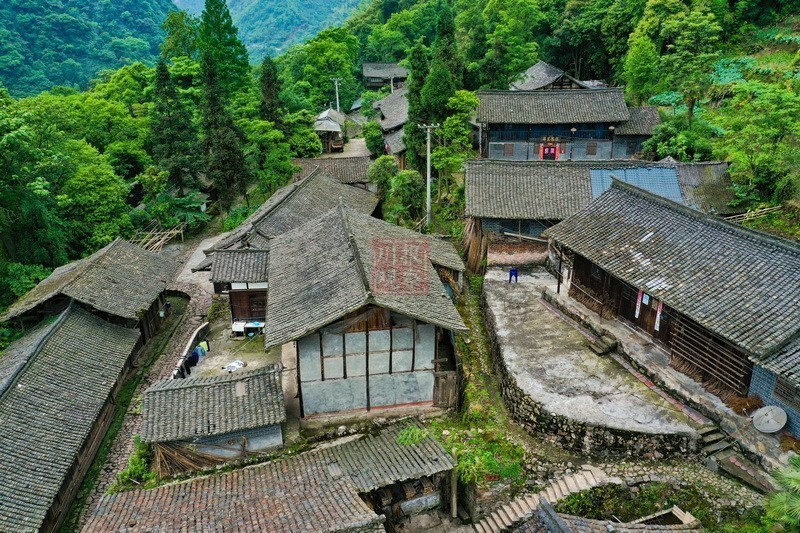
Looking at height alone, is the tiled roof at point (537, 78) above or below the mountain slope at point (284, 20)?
below

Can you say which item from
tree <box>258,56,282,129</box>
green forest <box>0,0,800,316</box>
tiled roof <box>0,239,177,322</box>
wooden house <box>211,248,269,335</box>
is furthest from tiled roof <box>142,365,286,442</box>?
tree <box>258,56,282,129</box>

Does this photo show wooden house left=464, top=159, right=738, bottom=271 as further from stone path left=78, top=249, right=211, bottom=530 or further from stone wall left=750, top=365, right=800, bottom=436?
stone path left=78, top=249, right=211, bottom=530

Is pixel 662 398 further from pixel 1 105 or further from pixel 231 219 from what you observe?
pixel 1 105

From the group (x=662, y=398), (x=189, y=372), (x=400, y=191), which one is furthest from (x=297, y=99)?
(x=662, y=398)

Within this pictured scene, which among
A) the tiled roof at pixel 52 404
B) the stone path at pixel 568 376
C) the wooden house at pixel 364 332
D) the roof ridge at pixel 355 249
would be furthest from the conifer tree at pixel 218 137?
the stone path at pixel 568 376

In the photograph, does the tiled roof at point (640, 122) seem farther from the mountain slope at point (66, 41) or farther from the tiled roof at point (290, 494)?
the mountain slope at point (66, 41)
